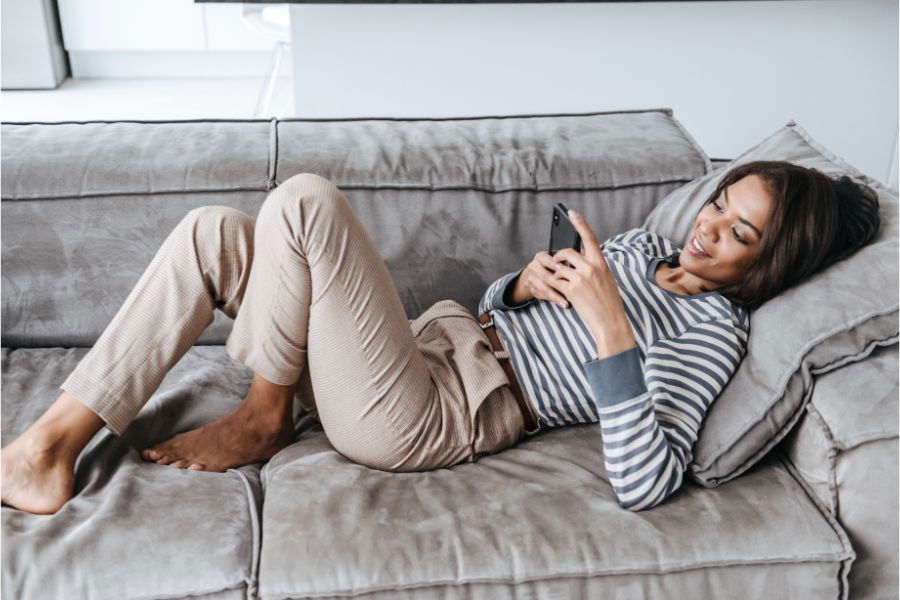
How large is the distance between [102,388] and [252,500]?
0.27m

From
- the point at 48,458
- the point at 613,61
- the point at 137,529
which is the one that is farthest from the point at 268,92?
the point at 137,529

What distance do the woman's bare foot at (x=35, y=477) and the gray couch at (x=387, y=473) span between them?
0.07 ft

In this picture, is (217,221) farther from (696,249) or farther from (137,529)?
(696,249)

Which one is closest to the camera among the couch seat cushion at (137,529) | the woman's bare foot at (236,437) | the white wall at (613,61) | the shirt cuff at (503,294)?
the couch seat cushion at (137,529)

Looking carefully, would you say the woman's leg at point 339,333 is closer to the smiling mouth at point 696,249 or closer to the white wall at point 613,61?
the smiling mouth at point 696,249

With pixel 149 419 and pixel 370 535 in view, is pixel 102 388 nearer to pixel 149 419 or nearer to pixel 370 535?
pixel 149 419

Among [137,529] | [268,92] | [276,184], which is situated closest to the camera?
[137,529]

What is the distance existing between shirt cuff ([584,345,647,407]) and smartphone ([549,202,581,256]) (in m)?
0.22

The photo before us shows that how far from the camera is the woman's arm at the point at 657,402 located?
4.03 ft

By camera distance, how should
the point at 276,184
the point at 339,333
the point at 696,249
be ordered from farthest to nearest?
1. the point at 276,184
2. the point at 696,249
3. the point at 339,333

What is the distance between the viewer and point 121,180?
1680 mm

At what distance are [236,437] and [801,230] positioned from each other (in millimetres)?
897

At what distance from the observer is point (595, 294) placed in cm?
130

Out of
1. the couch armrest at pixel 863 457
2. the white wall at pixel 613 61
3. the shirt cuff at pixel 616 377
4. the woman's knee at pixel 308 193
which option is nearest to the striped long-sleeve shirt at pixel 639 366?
the shirt cuff at pixel 616 377
